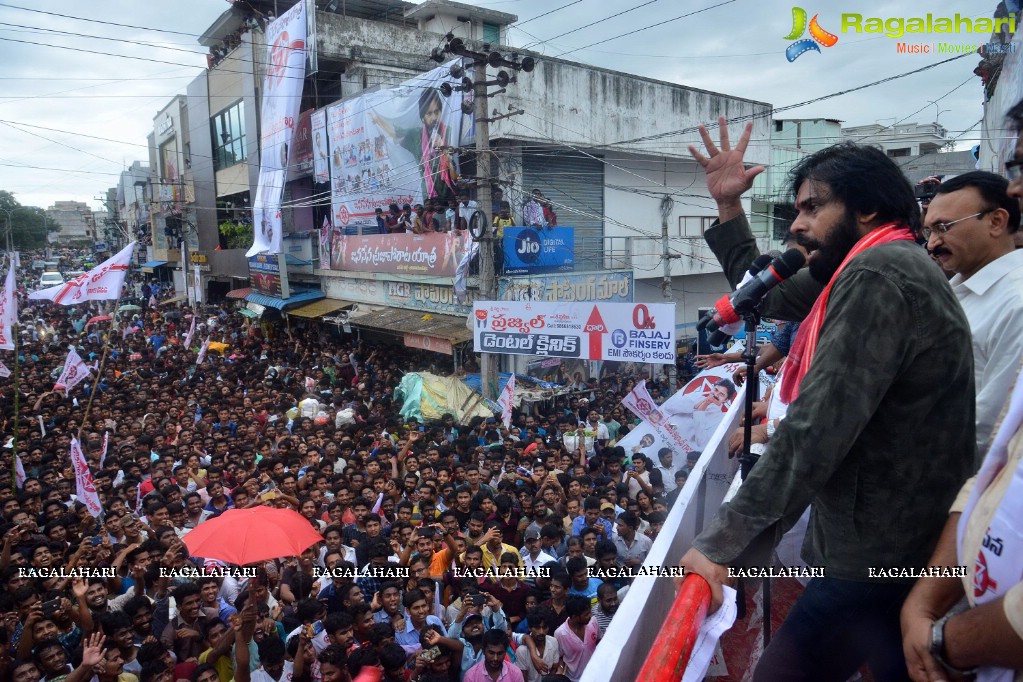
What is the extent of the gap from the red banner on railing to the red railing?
12.6m

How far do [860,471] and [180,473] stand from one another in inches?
324

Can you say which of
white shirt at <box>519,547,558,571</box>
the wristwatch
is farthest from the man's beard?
white shirt at <box>519,547,558,571</box>

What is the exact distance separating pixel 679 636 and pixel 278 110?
20.9m

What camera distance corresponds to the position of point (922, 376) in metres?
1.33

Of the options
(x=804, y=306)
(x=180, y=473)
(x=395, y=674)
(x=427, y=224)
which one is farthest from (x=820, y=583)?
(x=427, y=224)

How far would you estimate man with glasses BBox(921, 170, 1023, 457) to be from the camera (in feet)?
5.90

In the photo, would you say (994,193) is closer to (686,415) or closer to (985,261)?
(985,261)

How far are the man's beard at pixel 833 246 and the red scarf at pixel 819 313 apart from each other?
29 mm

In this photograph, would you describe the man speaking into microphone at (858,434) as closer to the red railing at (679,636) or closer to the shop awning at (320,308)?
the red railing at (679,636)

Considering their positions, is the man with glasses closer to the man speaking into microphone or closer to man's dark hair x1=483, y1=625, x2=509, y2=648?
the man speaking into microphone

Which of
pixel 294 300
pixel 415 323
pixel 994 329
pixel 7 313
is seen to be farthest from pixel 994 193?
pixel 294 300

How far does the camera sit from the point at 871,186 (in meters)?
1.54

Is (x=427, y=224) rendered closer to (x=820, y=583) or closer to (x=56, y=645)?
(x=56, y=645)

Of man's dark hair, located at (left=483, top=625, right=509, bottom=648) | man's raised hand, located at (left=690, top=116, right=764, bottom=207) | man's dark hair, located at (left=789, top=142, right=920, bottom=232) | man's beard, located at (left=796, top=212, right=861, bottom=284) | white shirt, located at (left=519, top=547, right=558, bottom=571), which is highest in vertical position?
man's raised hand, located at (left=690, top=116, right=764, bottom=207)
